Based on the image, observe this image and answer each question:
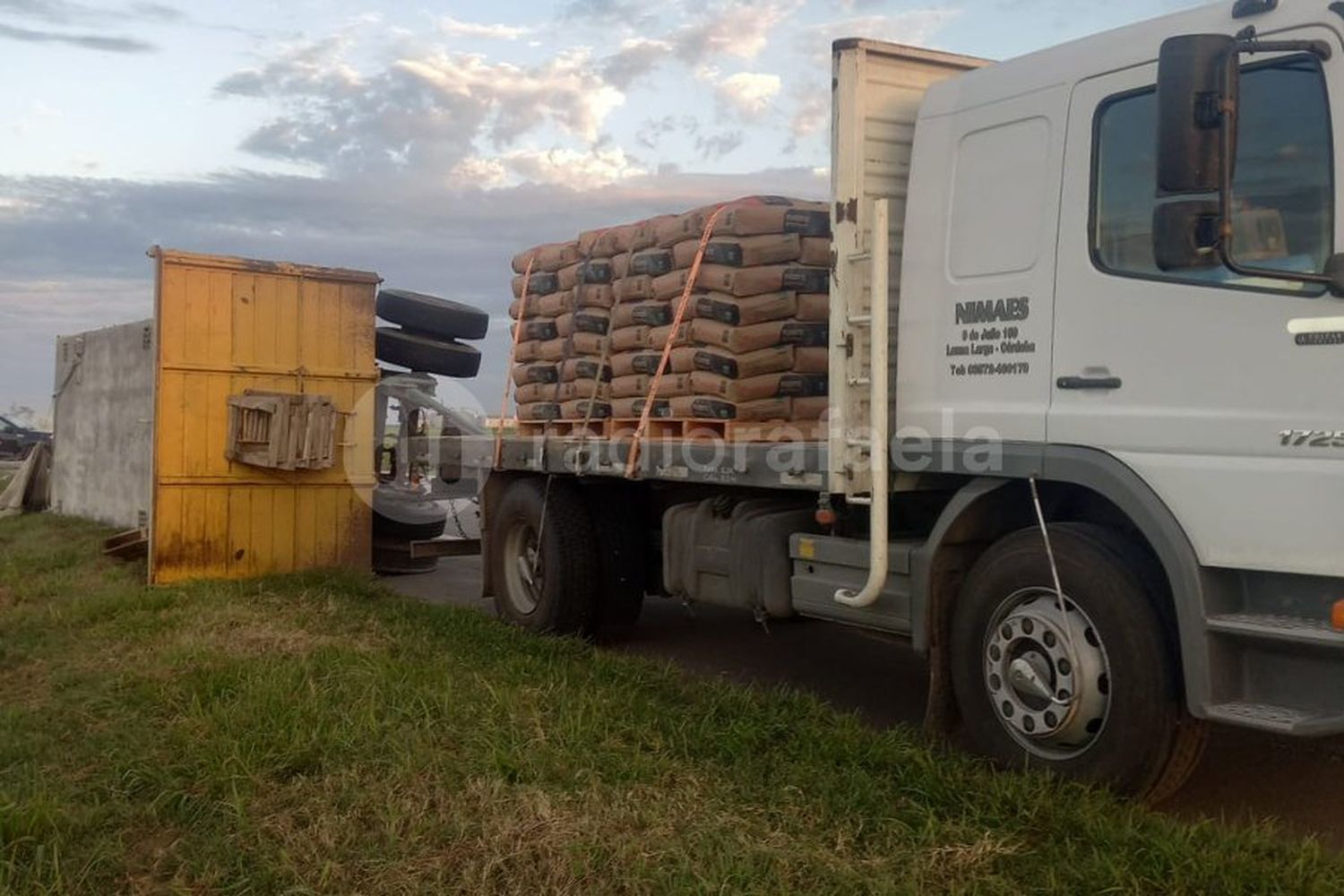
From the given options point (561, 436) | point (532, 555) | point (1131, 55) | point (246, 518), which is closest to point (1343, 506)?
point (1131, 55)

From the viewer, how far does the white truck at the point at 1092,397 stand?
416 centimetres

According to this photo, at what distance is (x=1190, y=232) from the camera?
4.25 metres

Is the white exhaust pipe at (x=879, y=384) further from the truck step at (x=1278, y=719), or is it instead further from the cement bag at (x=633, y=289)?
the cement bag at (x=633, y=289)

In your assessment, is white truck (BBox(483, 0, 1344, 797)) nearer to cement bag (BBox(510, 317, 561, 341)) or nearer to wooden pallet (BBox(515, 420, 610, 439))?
wooden pallet (BBox(515, 420, 610, 439))

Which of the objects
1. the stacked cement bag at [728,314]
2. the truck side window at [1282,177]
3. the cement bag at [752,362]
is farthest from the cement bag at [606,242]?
the truck side window at [1282,177]

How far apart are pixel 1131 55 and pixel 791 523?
8.87ft

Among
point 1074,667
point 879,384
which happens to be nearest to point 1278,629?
point 1074,667

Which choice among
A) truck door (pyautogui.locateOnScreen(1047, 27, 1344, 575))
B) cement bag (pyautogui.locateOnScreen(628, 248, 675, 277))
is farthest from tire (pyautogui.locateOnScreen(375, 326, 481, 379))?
truck door (pyautogui.locateOnScreen(1047, 27, 1344, 575))

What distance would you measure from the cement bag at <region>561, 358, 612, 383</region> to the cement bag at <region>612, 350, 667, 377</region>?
0.09m

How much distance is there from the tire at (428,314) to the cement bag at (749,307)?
19.4 feet

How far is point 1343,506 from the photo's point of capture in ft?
13.2

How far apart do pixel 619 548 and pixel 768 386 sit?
2.25 metres

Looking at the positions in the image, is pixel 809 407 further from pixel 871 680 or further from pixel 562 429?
pixel 562 429

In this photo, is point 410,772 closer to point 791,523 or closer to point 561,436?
point 791,523
